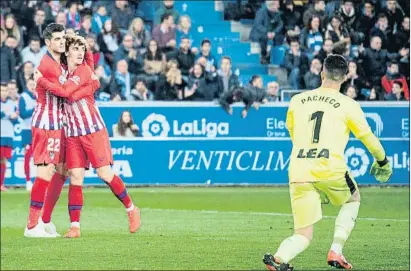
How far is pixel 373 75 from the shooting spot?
26266 mm

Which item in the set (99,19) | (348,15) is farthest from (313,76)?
(99,19)

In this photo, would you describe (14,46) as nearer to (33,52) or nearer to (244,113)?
(33,52)

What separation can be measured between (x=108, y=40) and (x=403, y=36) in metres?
6.53

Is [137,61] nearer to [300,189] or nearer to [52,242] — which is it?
[52,242]

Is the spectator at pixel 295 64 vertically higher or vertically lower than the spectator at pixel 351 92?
higher

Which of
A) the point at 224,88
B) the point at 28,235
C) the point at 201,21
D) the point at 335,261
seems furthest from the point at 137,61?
the point at 335,261

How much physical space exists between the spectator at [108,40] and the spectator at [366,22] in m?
5.40

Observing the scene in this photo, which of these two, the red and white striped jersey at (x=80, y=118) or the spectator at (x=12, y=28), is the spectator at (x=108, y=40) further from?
the red and white striped jersey at (x=80, y=118)

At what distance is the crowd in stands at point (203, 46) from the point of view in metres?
24.7

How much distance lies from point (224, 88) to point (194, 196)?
154 inches

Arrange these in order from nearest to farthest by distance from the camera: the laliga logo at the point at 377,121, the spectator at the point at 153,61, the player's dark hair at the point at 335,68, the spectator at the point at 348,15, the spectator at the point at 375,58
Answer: the player's dark hair at the point at 335,68 → the laliga logo at the point at 377,121 → the spectator at the point at 153,61 → the spectator at the point at 375,58 → the spectator at the point at 348,15

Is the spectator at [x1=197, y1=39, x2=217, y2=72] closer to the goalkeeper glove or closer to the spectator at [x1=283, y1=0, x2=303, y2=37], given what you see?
the spectator at [x1=283, y1=0, x2=303, y2=37]

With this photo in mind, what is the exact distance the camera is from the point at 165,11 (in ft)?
90.2

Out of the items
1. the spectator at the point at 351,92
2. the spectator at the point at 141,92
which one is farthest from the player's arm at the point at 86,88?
the spectator at the point at 351,92
